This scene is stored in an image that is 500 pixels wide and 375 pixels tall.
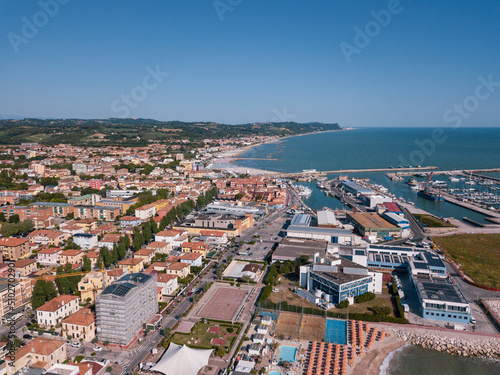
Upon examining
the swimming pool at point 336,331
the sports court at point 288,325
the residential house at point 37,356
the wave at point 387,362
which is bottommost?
the wave at point 387,362

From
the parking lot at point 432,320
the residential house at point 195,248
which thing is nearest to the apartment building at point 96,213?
the residential house at point 195,248

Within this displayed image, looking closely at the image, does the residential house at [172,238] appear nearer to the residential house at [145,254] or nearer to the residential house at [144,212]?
the residential house at [145,254]

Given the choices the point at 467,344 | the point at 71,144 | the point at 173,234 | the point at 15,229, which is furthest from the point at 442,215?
the point at 71,144

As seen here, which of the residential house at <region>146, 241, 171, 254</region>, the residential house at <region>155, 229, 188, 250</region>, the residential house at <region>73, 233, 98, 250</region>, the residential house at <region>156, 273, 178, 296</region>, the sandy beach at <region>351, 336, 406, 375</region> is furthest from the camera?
the residential house at <region>155, 229, 188, 250</region>

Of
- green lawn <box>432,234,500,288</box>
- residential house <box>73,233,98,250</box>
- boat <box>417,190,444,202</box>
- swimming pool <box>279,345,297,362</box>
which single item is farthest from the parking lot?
boat <box>417,190,444,202</box>

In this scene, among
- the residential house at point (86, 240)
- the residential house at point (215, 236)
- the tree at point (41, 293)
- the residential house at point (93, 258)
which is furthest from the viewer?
the residential house at point (215, 236)

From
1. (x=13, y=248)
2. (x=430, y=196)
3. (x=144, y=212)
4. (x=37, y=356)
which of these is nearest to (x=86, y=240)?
(x=13, y=248)

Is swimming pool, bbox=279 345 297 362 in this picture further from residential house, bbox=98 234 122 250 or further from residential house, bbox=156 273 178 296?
residential house, bbox=98 234 122 250
